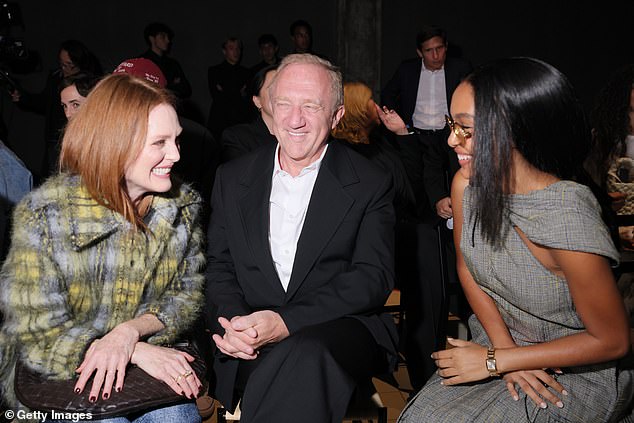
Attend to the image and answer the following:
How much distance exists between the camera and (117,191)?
195cm

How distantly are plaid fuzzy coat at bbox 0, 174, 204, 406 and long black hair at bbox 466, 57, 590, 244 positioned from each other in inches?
38.4

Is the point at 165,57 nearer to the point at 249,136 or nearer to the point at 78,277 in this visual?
the point at 249,136

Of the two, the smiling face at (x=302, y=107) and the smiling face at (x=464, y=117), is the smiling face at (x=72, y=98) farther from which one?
the smiling face at (x=464, y=117)

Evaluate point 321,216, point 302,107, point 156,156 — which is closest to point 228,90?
point 302,107

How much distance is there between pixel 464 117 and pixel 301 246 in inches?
28.0

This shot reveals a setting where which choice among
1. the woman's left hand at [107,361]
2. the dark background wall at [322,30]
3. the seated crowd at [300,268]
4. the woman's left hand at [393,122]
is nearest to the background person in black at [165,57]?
the dark background wall at [322,30]

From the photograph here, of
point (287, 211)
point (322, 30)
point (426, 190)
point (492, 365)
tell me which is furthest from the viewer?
point (322, 30)

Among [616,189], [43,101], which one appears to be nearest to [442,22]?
[43,101]

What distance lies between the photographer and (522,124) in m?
1.69

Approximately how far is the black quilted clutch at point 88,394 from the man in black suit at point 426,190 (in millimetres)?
1370

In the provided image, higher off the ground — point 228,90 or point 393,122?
point 228,90

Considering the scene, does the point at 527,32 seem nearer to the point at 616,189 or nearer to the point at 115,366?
the point at 616,189

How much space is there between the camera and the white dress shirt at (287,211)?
7.50ft

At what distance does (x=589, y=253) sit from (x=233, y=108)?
6111mm
